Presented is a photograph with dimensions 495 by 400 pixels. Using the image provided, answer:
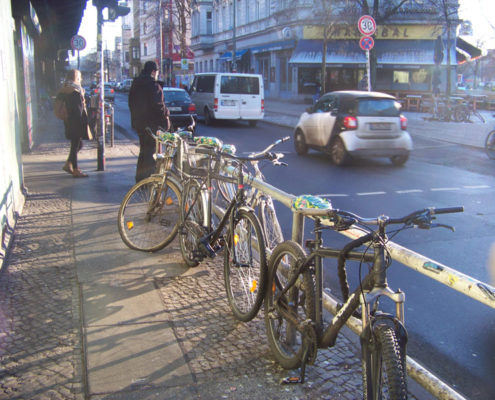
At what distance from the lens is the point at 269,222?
4.32 m

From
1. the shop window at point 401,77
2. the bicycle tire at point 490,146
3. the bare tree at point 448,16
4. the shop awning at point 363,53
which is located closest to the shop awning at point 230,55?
the shop awning at point 363,53

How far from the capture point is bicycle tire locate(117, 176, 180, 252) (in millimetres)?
5559

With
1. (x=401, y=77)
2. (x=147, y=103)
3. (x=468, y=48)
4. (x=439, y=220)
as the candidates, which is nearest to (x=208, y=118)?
(x=147, y=103)

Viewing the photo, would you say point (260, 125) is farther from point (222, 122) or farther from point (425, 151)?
point (425, 151)

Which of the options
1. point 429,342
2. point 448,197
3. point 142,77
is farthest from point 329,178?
point 429,342

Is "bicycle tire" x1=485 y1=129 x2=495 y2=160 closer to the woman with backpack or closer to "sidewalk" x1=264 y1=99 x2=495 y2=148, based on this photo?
"sidewalk" x1=264 y1=99 x2=495 y2=148

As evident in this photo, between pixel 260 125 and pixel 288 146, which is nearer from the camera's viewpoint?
pixel 288 146

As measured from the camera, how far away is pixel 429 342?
4074 millimetres

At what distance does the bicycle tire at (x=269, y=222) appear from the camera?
4.21 m

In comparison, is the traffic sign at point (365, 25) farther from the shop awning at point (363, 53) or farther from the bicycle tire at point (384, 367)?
the shop awning at point (363, 53)

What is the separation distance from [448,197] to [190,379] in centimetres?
690

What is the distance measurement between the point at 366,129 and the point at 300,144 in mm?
2379

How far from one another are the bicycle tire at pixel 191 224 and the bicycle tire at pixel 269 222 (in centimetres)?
61

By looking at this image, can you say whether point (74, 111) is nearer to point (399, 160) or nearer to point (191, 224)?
point (191, 224)
